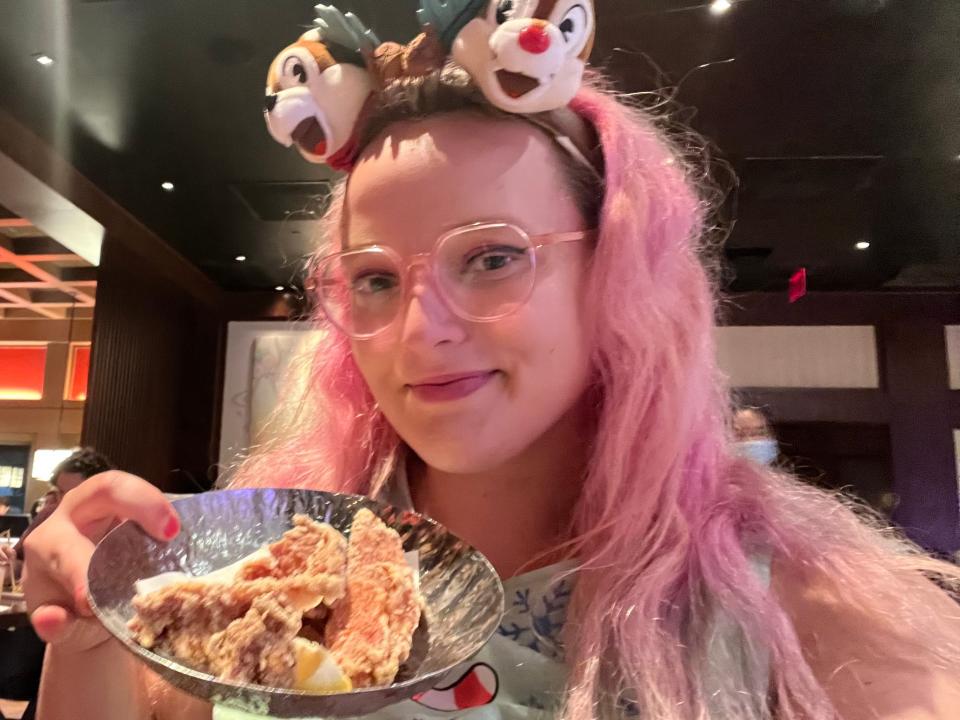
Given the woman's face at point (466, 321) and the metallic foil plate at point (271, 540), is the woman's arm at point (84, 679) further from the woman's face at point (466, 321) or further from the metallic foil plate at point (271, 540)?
the woman's face at point (466, 321)

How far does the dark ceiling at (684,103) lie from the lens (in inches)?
89.2

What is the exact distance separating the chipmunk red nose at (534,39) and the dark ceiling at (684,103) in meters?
1.08

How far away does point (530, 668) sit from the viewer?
2.12ft

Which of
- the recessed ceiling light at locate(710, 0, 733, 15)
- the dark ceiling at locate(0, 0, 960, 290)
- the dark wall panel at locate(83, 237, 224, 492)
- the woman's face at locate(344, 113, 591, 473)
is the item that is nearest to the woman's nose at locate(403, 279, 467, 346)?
the woman's face at locate(344, 113, 591, 473)

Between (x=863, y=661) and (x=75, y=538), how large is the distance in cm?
61

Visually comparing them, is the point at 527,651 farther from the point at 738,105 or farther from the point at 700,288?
the point at 738,105

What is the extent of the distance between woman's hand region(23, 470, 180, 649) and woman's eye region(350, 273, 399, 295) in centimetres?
26

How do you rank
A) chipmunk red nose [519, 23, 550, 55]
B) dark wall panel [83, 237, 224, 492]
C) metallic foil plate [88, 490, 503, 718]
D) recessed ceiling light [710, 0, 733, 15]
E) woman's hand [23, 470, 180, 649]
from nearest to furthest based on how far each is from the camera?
metallic foil plate [88, 490, 503, 718] → woman's hand [23, 470, 180, 649] → chipmunk red nose [519, 23, 550, 55] → recessed ceiling light [710, 0, 733, 15] → dark wall panel [83, 237, 224, 492]

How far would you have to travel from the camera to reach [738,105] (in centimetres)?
266

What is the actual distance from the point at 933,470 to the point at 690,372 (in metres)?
4.26

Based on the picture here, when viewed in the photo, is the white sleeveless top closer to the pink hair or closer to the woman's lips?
the pink hair

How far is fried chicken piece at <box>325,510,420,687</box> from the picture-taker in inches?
19.1

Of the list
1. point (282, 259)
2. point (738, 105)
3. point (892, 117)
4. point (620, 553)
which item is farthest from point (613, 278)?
point (282, 259)

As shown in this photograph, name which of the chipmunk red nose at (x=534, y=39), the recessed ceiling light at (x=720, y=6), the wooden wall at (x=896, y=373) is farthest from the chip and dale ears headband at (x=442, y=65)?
the wooden wall at (x=896, y=373)
